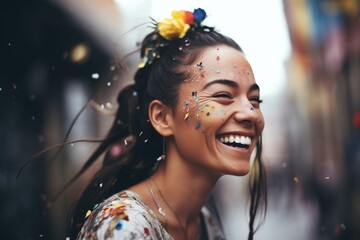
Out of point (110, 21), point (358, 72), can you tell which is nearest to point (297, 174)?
point (358, 72)

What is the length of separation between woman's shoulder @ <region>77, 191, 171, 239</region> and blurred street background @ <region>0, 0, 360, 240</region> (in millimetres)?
642

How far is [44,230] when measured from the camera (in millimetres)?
3594

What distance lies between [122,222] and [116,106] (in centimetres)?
113

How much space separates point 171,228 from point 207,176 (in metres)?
0.32

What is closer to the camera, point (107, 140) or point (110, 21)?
point (107, 140)

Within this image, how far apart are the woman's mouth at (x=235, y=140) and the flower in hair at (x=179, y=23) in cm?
61

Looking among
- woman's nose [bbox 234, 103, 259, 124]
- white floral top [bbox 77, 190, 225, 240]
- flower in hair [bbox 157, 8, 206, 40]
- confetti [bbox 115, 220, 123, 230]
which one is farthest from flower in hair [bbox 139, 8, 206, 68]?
confetti [bbox 115, 220, 123, 230]

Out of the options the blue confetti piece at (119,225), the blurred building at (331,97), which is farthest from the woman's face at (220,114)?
the blurred building at (331,97)

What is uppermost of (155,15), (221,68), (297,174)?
(155,15)

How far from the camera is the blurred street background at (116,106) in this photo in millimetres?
3445

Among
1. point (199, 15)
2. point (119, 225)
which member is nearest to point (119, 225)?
point (119, 225)

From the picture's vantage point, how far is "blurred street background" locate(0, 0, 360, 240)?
345 centimetres

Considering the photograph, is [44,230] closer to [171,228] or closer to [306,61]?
[171,228]

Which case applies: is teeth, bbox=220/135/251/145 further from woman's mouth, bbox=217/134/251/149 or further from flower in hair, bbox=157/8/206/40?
flower in hair, bbox=157/8/206/40
